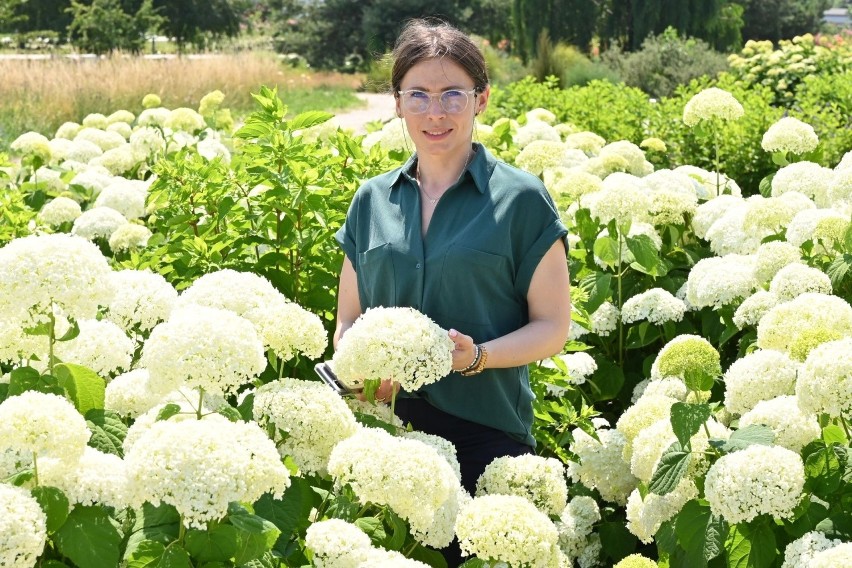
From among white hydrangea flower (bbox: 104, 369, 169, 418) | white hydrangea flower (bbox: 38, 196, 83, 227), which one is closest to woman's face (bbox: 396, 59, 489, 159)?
white hydrangea flower (bbox: 104, 369, 169, 418)

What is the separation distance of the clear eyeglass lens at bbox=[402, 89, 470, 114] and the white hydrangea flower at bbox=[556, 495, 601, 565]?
4.32 feet

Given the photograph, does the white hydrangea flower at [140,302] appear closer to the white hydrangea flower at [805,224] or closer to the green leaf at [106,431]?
the green leaf at [106,431]

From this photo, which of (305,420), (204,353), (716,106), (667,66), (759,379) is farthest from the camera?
(667,66)

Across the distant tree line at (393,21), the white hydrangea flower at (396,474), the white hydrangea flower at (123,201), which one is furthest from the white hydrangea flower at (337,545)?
the distant tree line at (393,21)

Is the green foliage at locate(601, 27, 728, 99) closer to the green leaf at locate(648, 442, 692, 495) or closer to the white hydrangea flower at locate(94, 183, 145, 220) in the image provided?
the white hydrangea flower at locate(94, 183, 145, 220)

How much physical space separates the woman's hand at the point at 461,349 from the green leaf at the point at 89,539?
914mm

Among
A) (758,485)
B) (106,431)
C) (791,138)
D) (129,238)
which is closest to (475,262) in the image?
(758,485)

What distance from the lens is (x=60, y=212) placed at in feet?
17.4

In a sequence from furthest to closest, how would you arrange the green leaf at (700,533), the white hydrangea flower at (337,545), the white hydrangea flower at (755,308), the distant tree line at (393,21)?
the distant tree line at (393,21) → the white hydrangea flower at (755,308) → the green leaf at (700,533) → the white hydrangea flower at (337,545)

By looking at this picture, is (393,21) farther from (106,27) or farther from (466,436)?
(466,436)

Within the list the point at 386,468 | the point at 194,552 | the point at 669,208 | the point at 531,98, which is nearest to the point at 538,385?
the point at 669,208

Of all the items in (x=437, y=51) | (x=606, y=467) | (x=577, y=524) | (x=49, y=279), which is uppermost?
(x=437, y=51)

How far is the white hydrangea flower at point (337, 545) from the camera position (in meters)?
2.14

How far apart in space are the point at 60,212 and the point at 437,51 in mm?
2894
